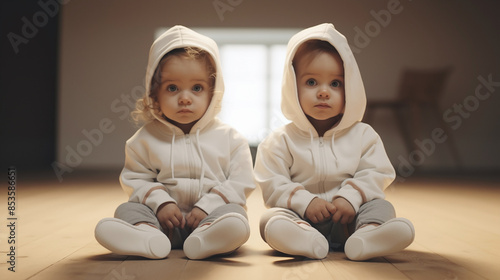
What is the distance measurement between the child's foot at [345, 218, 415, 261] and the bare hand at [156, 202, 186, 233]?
33 centimetres

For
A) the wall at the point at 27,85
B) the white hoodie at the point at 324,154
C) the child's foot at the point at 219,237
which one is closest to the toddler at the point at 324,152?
the white hoodie at the point at 324,154

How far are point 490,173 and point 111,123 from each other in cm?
270

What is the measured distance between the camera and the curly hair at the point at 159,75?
115 centimetres

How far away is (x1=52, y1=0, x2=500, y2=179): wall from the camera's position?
12.9ft

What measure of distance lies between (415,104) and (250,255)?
318cm

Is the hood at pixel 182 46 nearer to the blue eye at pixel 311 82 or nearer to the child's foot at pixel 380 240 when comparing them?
the blue eye at pixel 311 82

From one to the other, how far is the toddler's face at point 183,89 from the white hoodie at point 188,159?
26 millimetres

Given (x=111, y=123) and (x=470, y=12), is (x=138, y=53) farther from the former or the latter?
(x=470, y=12)

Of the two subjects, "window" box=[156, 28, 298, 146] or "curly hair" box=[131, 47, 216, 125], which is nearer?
"curly hair" box=[131, 47, 216, 125]

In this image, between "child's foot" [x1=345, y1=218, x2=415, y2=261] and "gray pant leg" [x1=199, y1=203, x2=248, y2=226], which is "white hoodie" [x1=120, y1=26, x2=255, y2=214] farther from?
"child's foot" [x1=345, y1=218, x2=415, y2=261]

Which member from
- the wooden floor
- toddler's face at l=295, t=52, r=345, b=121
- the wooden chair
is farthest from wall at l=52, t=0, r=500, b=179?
toddler's face at l=295, t=52, r=345, b=121

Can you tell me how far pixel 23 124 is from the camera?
147 inches

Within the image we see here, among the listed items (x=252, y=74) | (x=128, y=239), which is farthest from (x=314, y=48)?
(x=252, y=74)

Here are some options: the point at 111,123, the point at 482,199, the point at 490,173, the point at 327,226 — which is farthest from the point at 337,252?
the point at 111,123
